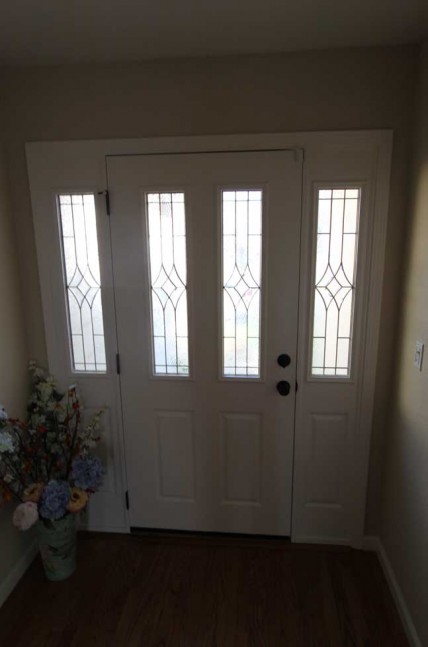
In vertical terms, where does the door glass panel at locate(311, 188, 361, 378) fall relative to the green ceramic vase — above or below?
above

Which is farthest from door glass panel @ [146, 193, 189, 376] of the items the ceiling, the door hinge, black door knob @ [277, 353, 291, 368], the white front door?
the ceiling

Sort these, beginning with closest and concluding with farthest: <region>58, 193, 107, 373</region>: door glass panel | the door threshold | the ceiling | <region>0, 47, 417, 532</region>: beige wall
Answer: the ceiling
<region>0, 47, 417, 532</region>: beige wall
<region>58, 193, 107, 373</region>: door glass panel
the door threshold

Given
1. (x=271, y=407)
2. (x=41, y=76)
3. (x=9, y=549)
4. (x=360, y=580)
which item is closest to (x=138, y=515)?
(x=9, y=549)

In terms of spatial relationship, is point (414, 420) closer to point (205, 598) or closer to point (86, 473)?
point (205, 598)

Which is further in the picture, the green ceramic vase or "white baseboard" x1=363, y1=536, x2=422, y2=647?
the green ceramic vase

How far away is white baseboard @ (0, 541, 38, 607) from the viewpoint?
187 centimetres

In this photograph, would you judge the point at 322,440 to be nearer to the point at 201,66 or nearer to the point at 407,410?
the point at 407,410

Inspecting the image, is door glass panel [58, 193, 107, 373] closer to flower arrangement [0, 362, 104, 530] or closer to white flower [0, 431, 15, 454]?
flower arrangement [0, 362, 104, 530]

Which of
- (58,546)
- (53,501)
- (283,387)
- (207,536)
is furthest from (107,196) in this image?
(207,536)

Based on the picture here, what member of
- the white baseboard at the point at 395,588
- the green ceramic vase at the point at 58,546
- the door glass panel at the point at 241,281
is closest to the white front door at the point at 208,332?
the door glass panel at the point at 241,281

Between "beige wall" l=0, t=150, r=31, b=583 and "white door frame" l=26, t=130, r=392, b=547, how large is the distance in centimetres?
13

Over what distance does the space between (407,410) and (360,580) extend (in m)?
0.92

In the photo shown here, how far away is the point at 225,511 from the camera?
218 cm

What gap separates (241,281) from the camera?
1.91m
